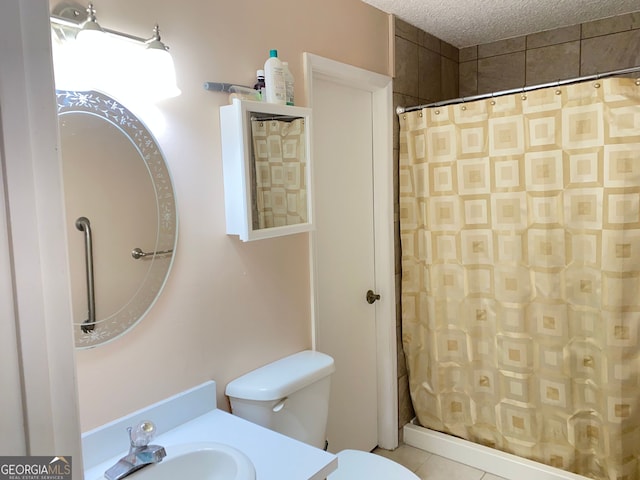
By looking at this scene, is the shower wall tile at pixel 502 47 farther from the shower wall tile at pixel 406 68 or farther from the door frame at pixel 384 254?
the door frame at pixel 384 254

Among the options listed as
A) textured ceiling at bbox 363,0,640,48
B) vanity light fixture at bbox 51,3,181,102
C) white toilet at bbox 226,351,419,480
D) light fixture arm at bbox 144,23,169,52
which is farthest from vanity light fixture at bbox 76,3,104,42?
textured ceiling at bbox 363,0,640,48

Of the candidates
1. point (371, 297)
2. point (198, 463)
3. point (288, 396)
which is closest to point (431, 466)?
point (371, 297)

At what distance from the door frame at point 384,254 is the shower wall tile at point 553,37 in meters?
1.00

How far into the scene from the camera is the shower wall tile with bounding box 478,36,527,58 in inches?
110

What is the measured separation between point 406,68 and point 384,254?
3.20 ft

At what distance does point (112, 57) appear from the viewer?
49.9 inches

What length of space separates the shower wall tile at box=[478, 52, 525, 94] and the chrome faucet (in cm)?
265

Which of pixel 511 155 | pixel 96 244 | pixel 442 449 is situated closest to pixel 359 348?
pixel 442 449

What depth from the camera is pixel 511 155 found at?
85.6 inches

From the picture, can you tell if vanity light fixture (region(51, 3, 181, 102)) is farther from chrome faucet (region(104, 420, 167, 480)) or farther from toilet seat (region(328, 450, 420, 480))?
toilet seat (region(328, 450, 420, 480))

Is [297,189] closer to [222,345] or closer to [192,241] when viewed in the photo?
[192,241]

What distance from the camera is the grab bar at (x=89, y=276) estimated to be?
49.5 inches

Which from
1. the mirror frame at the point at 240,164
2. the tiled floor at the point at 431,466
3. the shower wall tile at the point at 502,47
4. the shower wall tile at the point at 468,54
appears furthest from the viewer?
the shower wall tile at the point at 468,54

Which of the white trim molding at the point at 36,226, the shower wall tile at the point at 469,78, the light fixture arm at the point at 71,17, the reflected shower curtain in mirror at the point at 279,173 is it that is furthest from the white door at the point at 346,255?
the white trim molding at the point at 36,226
